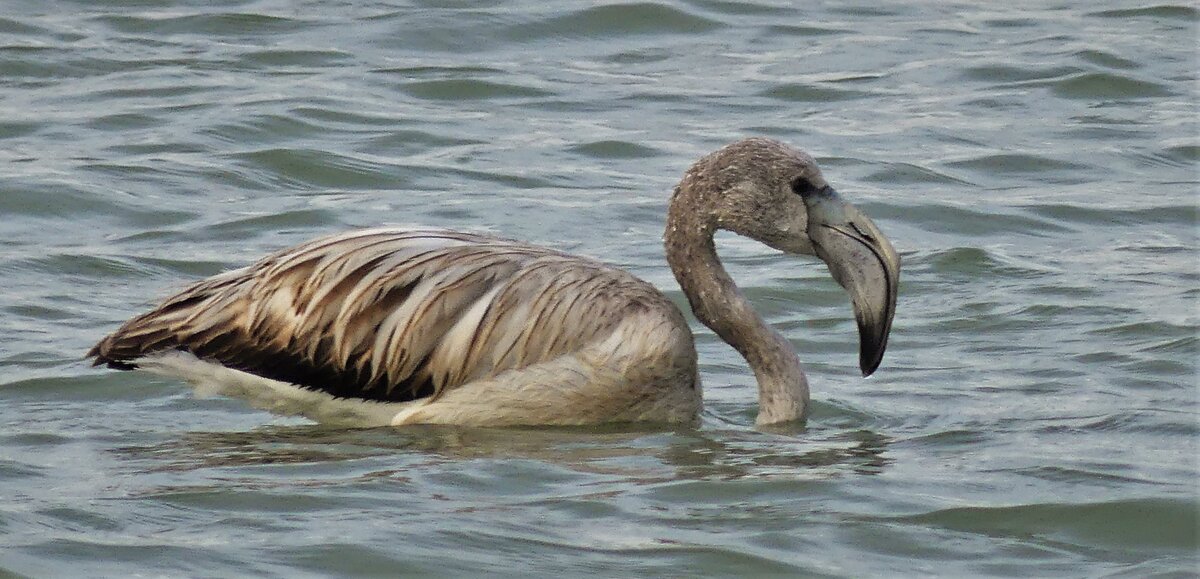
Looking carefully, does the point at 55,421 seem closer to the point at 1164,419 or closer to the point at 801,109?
the point at 1164,419

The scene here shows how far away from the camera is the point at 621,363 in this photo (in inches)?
340

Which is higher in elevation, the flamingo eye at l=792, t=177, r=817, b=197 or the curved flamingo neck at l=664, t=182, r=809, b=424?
the flamingo eye at l=792, t=177, r=817, b=197

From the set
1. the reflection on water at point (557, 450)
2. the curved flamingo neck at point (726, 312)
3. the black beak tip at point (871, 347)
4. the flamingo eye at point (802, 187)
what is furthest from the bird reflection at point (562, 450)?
the flamingo eye at point (802, 187)

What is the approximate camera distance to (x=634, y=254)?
11891 mm

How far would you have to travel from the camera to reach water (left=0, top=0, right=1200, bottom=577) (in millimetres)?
7156

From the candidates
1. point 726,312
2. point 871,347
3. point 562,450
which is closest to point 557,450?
point 562,450

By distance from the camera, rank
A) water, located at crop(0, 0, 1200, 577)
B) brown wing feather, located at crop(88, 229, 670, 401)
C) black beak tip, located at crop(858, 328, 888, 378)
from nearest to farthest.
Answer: water, located at crop(0, 0, 1200, 577), brown wing feather, located at crop(88, 229, 670, 401), black beak tip, located at crop(858, 328, 888, 378)

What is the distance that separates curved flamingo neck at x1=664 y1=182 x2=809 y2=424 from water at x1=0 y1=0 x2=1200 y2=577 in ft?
0.52

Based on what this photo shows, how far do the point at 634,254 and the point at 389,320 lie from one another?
3.47 m

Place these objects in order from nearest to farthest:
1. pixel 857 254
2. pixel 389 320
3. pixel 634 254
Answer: pixel 389 320 < pixel 857 254 < pixel 634 254

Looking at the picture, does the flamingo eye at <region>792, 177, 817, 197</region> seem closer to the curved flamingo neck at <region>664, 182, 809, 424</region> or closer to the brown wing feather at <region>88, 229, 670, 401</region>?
the curved flamingo neck at <region>664, 182, 809, 424</region>

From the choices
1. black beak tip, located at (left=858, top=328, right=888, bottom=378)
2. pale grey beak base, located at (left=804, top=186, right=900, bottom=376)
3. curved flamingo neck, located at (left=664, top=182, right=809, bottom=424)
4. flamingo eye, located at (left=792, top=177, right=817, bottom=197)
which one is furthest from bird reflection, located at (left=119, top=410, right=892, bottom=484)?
flamingo eye, located at (left=792, top=177, right=817, bottom=197)

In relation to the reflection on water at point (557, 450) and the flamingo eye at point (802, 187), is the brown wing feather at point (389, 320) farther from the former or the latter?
the flamingo eye at point (802, 187)

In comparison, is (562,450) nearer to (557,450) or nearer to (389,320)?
(557,450)
